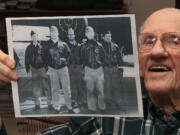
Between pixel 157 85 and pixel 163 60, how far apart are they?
0.09 metres

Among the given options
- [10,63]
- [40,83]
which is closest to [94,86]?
[40,83]

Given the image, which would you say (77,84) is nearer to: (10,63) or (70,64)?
(70,64)

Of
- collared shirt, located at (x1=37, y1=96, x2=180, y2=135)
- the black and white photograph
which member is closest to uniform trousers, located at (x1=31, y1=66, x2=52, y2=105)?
the black and white photograph

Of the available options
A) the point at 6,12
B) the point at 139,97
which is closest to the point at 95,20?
the point at 139,97

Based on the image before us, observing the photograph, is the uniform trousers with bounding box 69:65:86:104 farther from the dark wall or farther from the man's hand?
the dark wall

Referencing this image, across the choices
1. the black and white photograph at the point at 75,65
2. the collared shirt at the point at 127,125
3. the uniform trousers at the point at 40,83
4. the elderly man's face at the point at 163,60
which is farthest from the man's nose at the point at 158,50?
the uniform trousers at the point at 40,83

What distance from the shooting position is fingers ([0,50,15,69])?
1.02m

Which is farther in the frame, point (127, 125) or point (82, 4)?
point (82, 4)

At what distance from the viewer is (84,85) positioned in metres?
1.08

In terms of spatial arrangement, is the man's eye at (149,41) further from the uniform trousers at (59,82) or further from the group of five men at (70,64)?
the uniform trousers at (59,82)

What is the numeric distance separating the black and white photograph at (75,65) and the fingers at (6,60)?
0.02 meters

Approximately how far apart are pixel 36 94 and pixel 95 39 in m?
0.28

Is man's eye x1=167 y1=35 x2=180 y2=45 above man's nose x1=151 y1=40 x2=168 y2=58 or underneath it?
above

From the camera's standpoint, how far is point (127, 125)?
48.1 inches
